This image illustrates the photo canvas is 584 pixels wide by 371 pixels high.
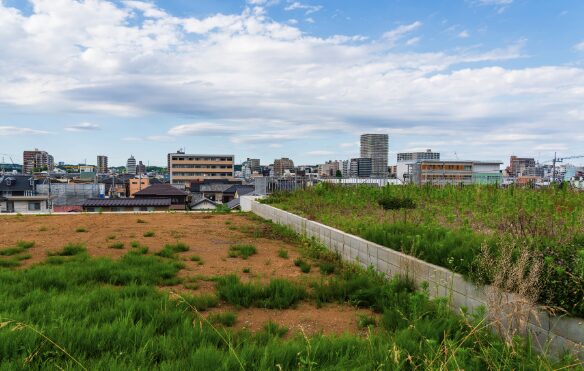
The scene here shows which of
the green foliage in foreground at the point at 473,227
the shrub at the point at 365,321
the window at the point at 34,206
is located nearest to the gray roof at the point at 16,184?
the window at the point at 34,206

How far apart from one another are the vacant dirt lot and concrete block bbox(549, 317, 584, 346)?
1.60 metres

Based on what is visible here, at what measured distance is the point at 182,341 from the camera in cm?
272

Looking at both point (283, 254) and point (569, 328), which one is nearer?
point (569, 328)

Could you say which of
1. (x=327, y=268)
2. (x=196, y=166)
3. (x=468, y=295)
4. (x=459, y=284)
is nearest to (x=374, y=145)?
(x=196, y=166)

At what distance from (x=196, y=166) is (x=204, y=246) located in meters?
94.6

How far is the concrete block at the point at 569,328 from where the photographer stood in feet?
8.73

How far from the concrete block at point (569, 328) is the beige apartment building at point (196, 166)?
322 ft

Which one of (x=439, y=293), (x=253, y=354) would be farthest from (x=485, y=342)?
(x=253, y=354)

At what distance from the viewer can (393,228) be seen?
5.53 m

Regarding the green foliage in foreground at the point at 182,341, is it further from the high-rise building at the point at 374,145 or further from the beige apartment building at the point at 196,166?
the high-rise building at the point at 374,145

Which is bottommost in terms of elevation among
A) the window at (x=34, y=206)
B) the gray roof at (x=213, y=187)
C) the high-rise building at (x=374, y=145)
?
the window at (x=34, y=206)

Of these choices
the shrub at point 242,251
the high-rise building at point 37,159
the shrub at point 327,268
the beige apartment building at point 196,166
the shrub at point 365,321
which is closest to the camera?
the shrub at point 365,321

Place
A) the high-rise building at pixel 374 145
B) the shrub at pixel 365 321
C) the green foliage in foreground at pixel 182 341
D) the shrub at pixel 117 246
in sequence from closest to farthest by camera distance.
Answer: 1. the green foliage in foreground at pixel 182 341
2. the shrub at pixel 365 321
3. the shrub at pixel 117 246
4. the high-rise building at pixel 374 145

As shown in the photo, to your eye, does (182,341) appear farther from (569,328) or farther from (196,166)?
(196,166)
